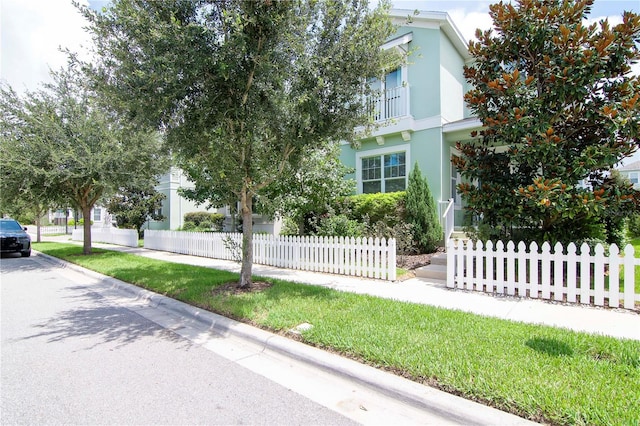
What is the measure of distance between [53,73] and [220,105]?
10307 millimetres

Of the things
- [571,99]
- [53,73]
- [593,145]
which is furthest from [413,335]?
[53,73]

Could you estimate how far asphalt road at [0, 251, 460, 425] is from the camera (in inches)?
112

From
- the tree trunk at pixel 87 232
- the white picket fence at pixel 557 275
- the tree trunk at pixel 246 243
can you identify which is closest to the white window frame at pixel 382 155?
the white picket fence at pixel 557 275

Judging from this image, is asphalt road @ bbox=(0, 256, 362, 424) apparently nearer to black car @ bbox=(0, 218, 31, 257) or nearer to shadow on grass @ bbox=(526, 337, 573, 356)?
shadow on grass @ bbox=(526, 337, 573, 356)

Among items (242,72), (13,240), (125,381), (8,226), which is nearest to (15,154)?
(13,240)

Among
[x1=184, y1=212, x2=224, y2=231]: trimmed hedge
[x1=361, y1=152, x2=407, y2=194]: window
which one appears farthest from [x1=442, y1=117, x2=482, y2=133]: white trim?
[x1=184, y1=212, x2=224, y2=231]: trimmed hedge

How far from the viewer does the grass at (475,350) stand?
2697mm

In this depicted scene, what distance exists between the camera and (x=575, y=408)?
2.57m

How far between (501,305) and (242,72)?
593 centimetres

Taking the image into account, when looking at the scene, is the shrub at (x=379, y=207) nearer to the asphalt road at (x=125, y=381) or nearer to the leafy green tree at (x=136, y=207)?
the asphalt road at (x=125, y=381)

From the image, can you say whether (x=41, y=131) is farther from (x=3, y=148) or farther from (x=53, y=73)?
(x=53, y=73)

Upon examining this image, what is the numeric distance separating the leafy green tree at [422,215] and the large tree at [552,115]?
2625 millimetres

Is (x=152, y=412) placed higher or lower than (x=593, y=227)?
lower

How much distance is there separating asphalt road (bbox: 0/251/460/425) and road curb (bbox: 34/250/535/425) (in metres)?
0.08
